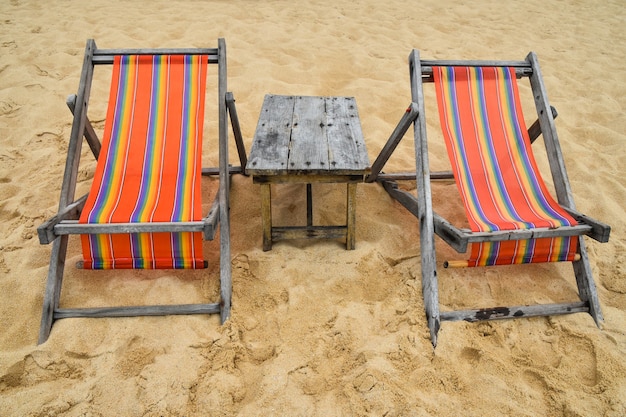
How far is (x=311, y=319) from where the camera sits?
212cm

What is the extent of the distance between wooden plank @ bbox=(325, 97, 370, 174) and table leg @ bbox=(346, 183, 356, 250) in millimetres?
168

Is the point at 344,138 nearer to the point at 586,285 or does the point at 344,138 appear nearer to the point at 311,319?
the point at 311,319

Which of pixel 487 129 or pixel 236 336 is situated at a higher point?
pixel 487 129

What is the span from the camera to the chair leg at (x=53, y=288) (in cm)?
201

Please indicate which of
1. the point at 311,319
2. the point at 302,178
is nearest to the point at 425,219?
the point at 302,178

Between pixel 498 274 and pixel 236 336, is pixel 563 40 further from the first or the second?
pixel 236 336

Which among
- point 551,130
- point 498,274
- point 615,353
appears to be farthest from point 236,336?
Result: point 551,130

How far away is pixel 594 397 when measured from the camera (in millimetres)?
1793

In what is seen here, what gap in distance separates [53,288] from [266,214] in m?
1.05

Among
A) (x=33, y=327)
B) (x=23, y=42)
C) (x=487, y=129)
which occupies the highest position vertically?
(x=487, y=129)

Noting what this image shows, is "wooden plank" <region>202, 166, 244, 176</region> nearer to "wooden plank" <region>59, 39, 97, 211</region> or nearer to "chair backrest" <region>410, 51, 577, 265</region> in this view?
"wooden plank" <region>59, 39, 97, 211</region>

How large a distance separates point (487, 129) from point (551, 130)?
36 centimetres

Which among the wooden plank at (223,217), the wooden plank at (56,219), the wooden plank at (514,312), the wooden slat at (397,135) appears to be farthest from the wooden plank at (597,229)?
the wooden plank at (56,219)

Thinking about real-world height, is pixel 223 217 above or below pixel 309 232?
above
